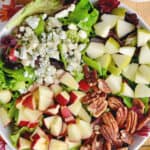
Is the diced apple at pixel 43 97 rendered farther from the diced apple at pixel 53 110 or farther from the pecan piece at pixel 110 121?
the pecan piece at pixel 110 121

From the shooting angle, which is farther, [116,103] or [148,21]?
[148,21]

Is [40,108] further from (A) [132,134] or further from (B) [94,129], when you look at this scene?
(A) [132,134]

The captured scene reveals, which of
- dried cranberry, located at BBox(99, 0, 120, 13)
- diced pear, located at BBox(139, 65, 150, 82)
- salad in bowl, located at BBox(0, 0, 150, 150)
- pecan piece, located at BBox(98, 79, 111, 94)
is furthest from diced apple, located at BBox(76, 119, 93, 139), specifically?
dried cranberry, located at BBox(99, 0, 120, 13)

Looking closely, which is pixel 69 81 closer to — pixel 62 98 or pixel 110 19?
pixel 62 98

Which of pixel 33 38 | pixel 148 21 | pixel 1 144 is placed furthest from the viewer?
pixel 148 21

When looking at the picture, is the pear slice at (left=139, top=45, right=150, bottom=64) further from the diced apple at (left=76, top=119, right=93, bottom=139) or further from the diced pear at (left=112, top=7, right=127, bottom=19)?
the diced apple at (left=76, top=119, right=93, bottom=139)

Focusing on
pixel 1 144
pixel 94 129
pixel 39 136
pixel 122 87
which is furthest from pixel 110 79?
pixel 1 144

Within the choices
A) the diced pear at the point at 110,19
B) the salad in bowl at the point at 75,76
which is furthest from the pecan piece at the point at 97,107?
the diced pear at the point at 110,19

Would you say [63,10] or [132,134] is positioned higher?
[63,10]
